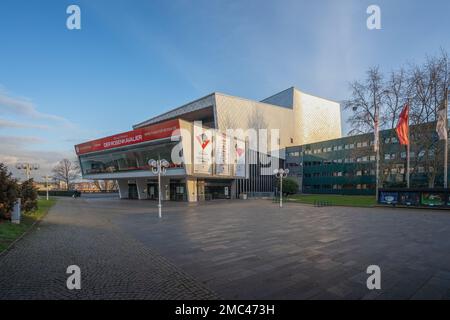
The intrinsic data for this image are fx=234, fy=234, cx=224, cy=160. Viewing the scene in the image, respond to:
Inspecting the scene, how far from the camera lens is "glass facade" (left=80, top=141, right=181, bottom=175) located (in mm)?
30516

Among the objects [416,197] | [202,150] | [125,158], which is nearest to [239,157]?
[202,150]

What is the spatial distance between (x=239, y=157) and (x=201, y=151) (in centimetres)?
1055

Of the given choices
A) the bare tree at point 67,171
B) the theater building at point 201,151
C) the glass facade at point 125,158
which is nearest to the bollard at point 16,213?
the theater building at point 201,151

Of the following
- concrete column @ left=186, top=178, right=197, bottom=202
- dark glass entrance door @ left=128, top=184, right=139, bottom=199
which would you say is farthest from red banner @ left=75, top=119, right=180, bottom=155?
dark glass entrance door @ left=128, top=184, right=139, bottom=199

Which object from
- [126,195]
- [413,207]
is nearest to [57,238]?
[413,207]

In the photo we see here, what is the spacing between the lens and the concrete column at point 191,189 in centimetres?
3303

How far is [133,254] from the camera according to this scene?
744cm

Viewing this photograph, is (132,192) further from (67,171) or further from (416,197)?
(67,171)

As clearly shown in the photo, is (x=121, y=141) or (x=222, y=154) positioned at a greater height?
(x=121, y=141)

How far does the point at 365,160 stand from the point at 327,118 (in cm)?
2521

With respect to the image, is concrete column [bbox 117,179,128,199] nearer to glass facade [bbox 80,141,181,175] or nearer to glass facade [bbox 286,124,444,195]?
glass facade [bbox 80,141,181,175]

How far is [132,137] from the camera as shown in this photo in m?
32.0
